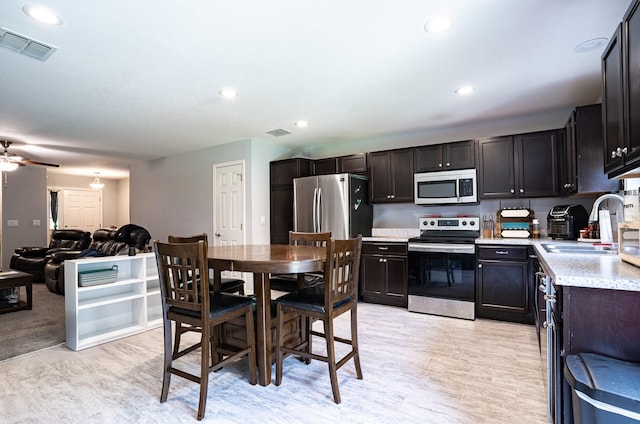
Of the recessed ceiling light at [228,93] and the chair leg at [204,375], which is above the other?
the recessed ceiling light at [228,93]

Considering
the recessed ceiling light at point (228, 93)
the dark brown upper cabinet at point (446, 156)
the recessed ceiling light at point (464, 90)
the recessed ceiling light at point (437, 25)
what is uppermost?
the recessed ceiling light at point (228, 93)

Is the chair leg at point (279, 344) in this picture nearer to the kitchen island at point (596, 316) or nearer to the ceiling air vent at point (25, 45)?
the kitchen island at point (596, 316)

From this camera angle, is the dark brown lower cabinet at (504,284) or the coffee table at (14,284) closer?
the dark brown lower cabinet at (504,284)

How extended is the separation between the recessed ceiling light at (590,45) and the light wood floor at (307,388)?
7.84ft

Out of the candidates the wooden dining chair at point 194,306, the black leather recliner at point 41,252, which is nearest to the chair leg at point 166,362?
the wooden dining chair at point 194,306

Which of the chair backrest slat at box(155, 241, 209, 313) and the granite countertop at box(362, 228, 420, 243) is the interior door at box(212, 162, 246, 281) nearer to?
the granite countertop at box(362, 228, 420, 243)

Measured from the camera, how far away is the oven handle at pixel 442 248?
3674 millimetres

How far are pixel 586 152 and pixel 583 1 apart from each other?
58.4 inches

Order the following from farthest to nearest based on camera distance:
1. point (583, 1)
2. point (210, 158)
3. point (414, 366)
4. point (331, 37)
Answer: point (210, 158), point (414, 366), point (331, 37), point (583, 1)

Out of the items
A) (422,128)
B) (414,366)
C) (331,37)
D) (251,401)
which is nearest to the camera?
(251,401)

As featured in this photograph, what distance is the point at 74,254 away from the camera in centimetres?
529

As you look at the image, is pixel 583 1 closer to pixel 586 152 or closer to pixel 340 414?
pixel 586 152

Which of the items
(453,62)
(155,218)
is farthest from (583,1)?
(155,218)

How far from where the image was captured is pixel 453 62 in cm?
263
